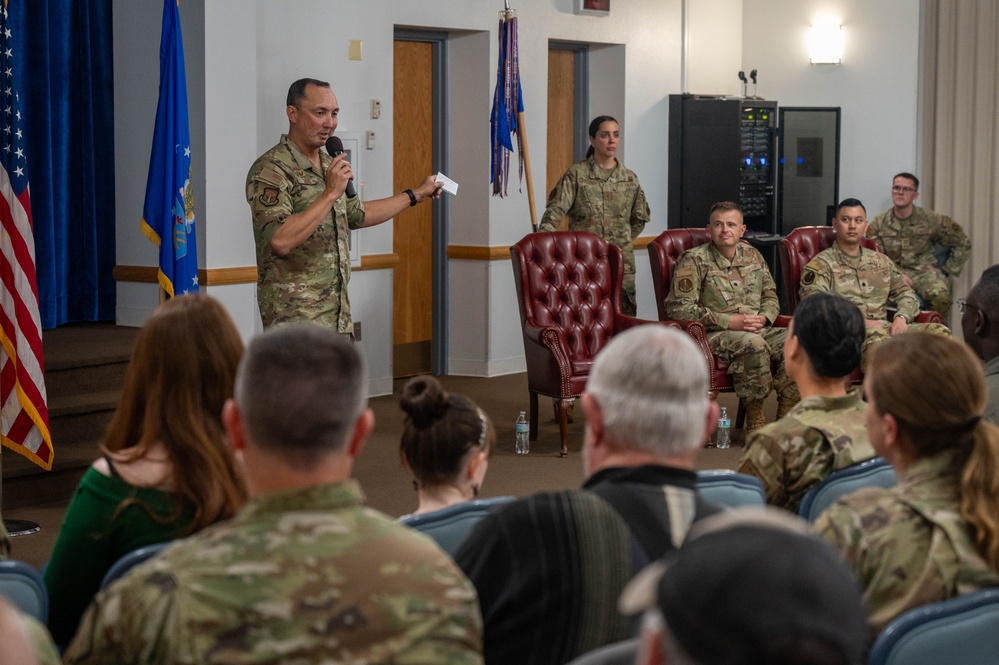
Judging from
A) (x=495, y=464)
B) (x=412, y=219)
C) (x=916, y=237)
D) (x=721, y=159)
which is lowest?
(x=495, y=464)

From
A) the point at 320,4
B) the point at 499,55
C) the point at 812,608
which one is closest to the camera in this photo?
the point at 812,608

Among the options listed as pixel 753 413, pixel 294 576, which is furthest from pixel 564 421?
pixel 294 576

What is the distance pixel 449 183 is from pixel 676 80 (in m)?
4.60

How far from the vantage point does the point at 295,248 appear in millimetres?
4746

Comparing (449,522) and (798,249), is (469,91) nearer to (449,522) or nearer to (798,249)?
(798,249)

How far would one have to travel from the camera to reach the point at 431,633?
143cm

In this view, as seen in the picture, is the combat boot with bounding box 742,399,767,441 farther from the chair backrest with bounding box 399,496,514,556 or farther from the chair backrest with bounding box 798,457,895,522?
the chair backrest with bounding box 399,496,514,556

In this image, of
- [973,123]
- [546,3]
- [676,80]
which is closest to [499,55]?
[546,3]

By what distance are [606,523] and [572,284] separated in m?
5.04

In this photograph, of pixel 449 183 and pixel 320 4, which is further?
pixel 320 4

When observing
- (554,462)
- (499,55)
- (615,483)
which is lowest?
(554,462)

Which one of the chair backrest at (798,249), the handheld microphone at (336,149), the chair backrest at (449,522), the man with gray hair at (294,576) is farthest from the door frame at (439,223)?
the man with gray hair at (294,576)

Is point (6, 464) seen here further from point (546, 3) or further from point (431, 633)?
point (546, 3)

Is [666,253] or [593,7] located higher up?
[593,7]
